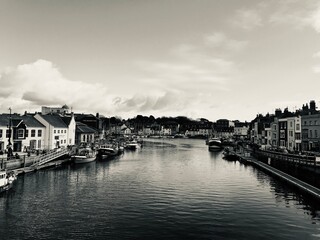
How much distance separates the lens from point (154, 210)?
102 feet

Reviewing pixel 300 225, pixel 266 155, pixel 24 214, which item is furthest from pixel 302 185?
pixel 24 214

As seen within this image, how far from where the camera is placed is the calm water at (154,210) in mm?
24547

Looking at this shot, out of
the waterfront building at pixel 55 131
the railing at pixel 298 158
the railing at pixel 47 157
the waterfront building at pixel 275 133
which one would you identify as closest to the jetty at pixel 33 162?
the railing at pixel 47 157

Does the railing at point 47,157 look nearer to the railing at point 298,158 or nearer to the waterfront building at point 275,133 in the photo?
the railing at point 298,158

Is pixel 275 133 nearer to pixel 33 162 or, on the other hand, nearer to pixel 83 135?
pixel 83 135

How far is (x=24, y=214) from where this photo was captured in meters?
28.3

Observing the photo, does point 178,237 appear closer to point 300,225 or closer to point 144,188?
point 300,225

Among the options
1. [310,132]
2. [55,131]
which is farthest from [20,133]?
[310,132]

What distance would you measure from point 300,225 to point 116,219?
17.7 metres

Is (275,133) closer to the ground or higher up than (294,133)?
higher up

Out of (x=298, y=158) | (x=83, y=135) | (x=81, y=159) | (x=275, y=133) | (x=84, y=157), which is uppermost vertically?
(x=275, y=133)

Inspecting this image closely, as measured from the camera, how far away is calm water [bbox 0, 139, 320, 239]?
24.5m

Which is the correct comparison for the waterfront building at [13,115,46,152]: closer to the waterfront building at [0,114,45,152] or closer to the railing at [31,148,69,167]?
the waterfront building at [0,114,45,152]

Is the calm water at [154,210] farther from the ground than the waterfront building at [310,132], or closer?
closer
